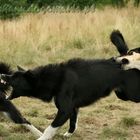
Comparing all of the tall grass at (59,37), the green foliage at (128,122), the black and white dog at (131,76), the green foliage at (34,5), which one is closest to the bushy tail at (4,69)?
the black and white dog at (131,76)

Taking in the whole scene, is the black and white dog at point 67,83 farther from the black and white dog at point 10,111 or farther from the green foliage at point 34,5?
the green foliage at point 34,5

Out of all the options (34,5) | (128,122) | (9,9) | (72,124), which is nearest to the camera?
(72,124)

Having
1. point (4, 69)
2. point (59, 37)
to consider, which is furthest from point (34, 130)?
point (59, 37)

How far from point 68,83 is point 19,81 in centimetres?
58

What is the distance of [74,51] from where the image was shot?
45.1 ft

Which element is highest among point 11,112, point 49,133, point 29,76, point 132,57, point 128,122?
point 132,57

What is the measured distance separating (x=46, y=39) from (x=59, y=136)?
7.92m

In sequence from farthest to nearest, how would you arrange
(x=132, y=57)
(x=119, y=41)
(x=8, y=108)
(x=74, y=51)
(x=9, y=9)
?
(x=9, y=9), (x=74, y=51), (x=119, y=41), (x=132, y=57), (x=8, y=108)

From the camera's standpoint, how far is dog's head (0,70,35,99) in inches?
246

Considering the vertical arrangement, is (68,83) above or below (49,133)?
above

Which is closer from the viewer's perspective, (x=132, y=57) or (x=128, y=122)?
(x=132, y=57)

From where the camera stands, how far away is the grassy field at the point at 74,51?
698 cm

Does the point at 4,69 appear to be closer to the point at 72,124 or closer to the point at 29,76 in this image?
the point at 29,76

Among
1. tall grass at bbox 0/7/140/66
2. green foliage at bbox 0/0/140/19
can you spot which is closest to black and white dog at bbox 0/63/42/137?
tall grass at bbox 0/7/140/66
